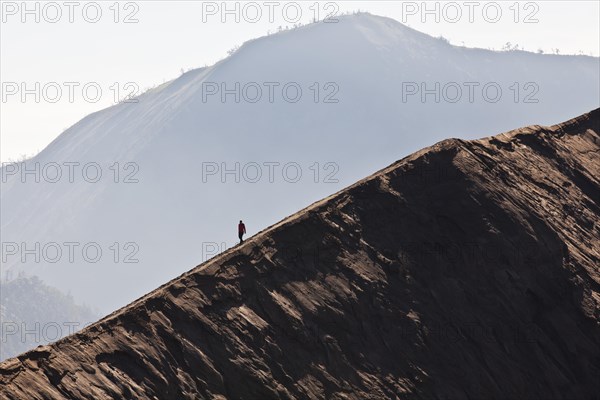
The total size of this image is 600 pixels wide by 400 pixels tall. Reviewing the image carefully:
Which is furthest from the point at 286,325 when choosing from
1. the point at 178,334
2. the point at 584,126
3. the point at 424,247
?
the point at 584,126

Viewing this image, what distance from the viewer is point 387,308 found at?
4238 cm

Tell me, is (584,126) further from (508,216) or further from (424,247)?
(424,247)

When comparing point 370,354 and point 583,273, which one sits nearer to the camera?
point 370,354

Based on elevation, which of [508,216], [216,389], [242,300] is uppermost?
[508,216]

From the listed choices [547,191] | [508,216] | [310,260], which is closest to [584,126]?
[547,191]

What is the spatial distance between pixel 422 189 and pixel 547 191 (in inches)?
257

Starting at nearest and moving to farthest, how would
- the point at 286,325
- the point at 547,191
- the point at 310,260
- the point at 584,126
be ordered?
the point at 286,325
the point at 310,260
the point at 547,191
the point at 584,126

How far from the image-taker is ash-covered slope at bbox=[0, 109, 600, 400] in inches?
1448

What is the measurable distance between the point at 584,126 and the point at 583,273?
14.3m

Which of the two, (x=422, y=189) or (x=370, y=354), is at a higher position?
(x=422, y=189)

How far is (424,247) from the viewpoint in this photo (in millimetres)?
45156

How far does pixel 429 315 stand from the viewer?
42781 millimetres

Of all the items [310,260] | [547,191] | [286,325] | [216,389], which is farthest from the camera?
[547,191]

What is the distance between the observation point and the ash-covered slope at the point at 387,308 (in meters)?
36.8
